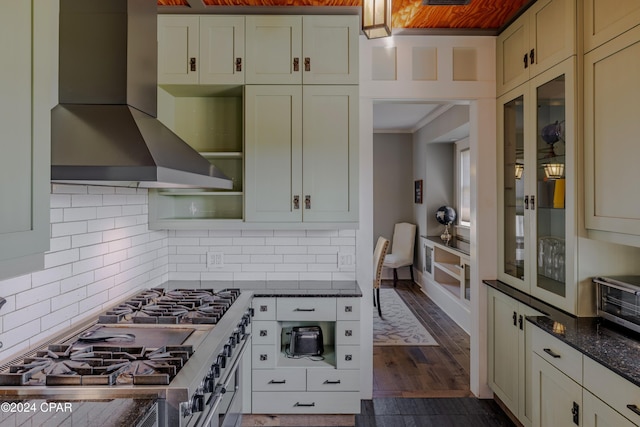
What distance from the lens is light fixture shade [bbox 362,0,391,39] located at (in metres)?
1.64

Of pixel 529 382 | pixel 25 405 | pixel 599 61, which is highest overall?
pixel 599 61

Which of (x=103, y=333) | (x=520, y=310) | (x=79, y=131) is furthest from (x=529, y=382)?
(x=79, y=131)

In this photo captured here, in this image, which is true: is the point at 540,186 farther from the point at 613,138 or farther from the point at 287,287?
the point at 287,287

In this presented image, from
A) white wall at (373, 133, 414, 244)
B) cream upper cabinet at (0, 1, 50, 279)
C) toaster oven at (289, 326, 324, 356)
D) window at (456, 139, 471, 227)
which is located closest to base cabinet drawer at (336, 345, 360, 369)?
toaster oven at (289, 326, 324, 356)

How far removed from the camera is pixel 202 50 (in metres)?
2.68

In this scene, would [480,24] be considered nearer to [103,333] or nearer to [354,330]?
[354,330]

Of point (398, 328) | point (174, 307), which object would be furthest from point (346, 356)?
point (398, 328)

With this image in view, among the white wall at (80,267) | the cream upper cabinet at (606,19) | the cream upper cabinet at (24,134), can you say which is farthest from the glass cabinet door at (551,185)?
the white wall at (80,267)

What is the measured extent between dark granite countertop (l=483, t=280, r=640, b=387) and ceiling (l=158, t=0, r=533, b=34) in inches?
76.2

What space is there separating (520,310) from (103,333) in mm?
2334

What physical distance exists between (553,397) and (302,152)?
1993mm

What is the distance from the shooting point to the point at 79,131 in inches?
61.7

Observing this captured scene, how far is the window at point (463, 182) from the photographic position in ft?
18.7

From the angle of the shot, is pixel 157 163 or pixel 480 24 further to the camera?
pixel 480 24
